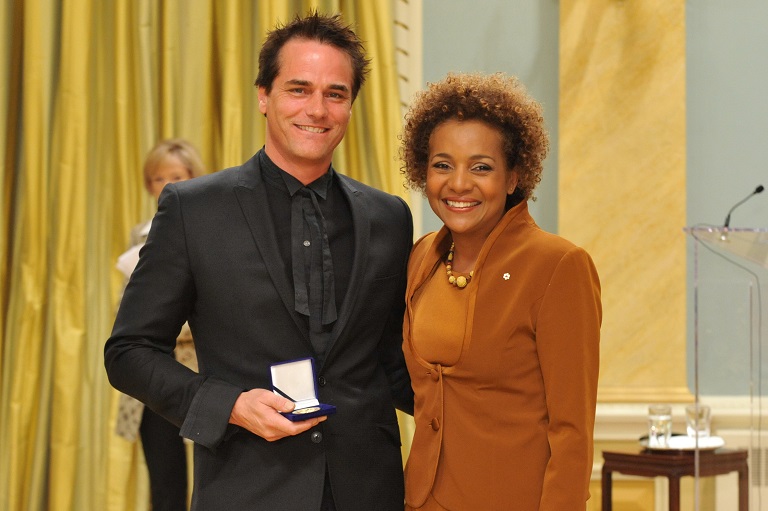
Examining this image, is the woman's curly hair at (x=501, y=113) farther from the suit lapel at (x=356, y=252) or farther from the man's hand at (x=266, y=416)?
the man's hand at (x=266, y=416)

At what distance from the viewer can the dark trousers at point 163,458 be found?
12.7 feet

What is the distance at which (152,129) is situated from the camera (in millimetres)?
4449

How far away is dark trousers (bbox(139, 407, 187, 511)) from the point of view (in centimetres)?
387

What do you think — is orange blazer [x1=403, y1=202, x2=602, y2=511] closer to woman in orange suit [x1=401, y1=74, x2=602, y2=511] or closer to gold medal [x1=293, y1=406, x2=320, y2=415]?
woman in orange suit [x1=401, y1=74, x2=602, y2=511]

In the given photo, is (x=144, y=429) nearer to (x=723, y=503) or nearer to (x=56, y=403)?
(x=56, y=403)

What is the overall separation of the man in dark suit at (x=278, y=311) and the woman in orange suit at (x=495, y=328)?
0.12m

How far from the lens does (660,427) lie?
154 inches

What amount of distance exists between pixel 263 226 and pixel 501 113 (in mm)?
597

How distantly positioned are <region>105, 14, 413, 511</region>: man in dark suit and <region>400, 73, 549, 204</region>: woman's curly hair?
0.22 meters

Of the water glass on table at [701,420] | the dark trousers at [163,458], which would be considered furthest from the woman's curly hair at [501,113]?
the dark trousers at [163,458]

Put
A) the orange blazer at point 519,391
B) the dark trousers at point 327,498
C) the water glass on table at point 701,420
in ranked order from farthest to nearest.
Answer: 1. the water glass on table at point 701,420
2. the dark trousers at point 327,498
3. the orange blazer at point 519,391

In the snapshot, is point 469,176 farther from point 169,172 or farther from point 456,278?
point 169,172

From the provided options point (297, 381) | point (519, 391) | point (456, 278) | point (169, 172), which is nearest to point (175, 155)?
point (169, 172)

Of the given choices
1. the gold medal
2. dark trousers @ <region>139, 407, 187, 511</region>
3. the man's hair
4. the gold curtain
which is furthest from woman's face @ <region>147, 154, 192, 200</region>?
the gold medal
